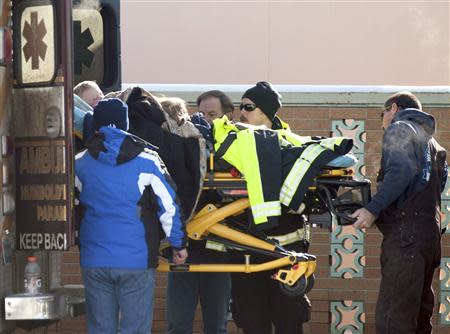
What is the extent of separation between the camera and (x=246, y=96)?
7934 mm

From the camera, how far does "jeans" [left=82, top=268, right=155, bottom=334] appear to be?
278 inches

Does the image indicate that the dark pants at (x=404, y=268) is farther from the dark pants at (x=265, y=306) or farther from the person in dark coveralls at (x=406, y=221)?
the dark pants at (x=265, y=306)

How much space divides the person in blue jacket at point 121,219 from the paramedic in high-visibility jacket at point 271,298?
2.57ft

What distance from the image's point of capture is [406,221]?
7.98 m

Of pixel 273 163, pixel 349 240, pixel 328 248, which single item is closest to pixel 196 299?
pixel 273 163

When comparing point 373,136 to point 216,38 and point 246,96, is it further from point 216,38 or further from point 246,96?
point 216,38

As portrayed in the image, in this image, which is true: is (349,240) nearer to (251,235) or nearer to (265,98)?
(265,98)

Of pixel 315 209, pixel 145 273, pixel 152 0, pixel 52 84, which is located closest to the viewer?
pixel 52 84

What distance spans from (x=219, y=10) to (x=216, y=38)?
38 cm

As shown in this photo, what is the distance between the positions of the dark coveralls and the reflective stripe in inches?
29.3

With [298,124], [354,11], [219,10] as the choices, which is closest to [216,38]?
[219,10]

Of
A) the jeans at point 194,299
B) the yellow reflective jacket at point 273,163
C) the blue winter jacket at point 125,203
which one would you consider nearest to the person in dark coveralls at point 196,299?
the jeans at point 194,299

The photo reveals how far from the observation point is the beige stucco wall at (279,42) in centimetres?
1555

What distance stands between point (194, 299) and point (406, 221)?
1.47 m
